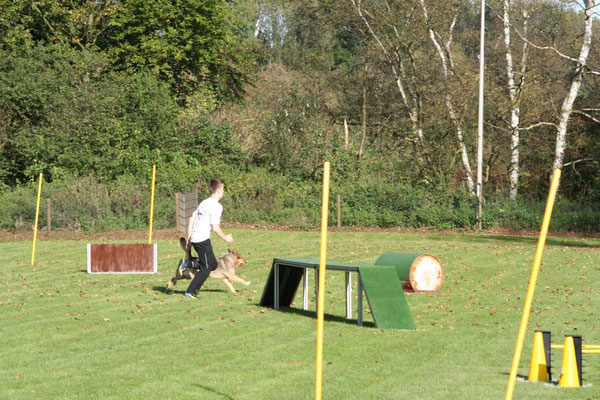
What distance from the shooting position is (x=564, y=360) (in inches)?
A: 324

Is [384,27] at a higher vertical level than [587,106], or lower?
higher

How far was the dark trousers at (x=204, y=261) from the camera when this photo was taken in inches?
568

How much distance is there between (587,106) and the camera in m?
42.3

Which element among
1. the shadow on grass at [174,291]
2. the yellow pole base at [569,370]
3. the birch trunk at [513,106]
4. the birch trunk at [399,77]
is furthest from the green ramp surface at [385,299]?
the birch trunk at [399,77]

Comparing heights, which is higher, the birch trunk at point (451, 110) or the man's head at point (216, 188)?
the birch trunk at point (451, 110)

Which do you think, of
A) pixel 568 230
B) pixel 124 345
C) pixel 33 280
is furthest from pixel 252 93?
pixel 124 345

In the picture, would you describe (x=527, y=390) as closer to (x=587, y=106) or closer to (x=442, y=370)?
(x=442, y=370)

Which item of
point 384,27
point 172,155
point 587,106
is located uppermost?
point 384,27

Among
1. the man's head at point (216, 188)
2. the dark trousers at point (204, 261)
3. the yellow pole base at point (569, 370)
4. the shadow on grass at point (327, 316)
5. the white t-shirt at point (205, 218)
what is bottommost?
the shadow on grass at point (327, 316)

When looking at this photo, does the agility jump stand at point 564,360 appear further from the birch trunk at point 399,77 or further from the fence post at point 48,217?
the birch trunk at point 399,77

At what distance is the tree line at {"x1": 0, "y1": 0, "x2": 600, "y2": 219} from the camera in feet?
136

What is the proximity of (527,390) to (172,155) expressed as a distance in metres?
37.0

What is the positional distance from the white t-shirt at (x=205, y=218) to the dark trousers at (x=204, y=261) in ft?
0.39

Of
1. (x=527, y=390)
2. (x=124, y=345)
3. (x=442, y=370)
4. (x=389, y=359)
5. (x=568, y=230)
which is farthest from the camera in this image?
(x=568, y=230)
